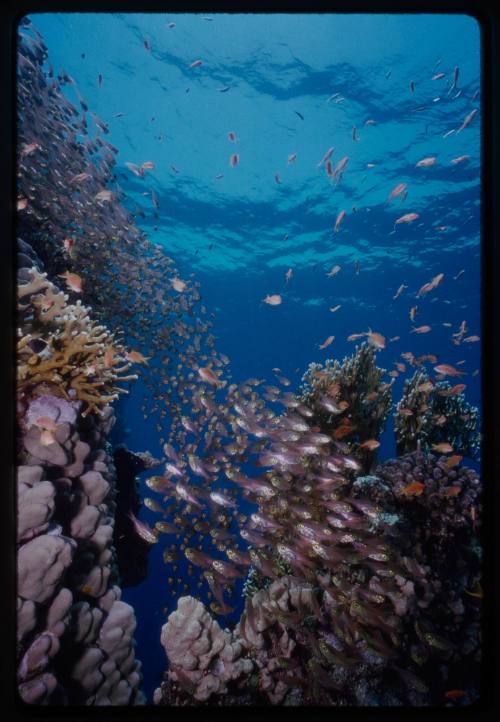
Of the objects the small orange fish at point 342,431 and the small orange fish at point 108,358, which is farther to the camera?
the small orange fish at point 342,431

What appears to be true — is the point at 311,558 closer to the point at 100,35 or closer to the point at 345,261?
the point at 100,35

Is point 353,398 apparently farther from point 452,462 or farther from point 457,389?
point 457,389

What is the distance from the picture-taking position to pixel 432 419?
7734mm

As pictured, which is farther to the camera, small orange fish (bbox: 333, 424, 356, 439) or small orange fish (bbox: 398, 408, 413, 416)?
small orange fish (bbox: 398, 408, 413, 416)

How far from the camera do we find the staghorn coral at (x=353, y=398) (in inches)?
276

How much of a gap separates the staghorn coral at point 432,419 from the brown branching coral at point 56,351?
594 cm

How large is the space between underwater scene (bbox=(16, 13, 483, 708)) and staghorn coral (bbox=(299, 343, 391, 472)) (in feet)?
0.18

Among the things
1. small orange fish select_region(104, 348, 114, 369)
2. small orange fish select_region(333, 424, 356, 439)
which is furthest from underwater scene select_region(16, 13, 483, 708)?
small orange fish select_region(333, 424, 356, 439)

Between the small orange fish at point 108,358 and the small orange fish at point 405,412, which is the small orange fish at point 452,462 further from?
the small orange fish at point 108,358

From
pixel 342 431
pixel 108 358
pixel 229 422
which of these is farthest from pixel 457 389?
pixel 108 358

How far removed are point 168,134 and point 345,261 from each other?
54.8ft

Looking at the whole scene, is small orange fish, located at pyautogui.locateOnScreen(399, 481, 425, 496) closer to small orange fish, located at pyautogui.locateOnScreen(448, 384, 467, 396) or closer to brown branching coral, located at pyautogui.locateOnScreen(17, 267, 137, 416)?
small orange fish, located at pyautogui.locateOnScreen(448, 384, 467, 396)

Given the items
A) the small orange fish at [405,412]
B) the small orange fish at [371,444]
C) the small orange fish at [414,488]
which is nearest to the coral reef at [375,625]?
the small orange fish at [414,488]

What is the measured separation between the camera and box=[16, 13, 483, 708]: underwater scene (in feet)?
12.5
